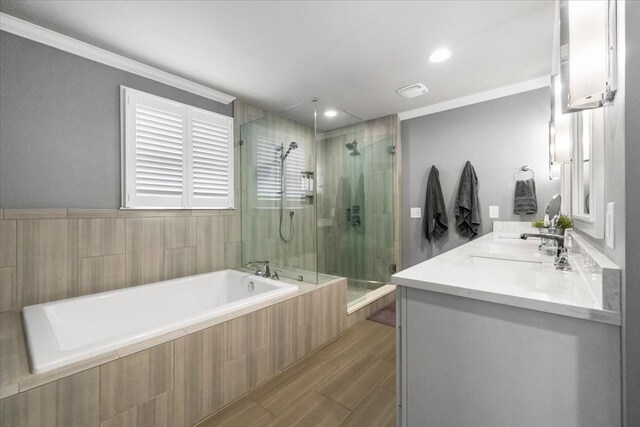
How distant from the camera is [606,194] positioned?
0.87 metres

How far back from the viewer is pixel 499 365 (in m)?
0.79

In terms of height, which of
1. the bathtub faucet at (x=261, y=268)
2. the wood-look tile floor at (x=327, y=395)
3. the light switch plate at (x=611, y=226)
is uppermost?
the light switch plate at (x=611, y=226)

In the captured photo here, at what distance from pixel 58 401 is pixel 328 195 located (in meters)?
2.30

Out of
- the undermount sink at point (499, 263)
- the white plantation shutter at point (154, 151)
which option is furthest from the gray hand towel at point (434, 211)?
the white plantation shutter at point (154, 151)

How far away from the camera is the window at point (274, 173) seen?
2775 millimetres

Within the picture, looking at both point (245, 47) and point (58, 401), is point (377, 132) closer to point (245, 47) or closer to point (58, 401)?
point (245, 47)

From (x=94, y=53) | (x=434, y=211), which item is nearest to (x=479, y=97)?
(x=434, y=211)

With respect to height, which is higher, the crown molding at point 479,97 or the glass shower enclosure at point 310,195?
the crown molding at point 479,97

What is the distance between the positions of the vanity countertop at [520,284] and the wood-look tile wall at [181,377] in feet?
3.71

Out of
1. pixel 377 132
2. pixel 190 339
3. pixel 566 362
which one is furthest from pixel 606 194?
pixel 377 132

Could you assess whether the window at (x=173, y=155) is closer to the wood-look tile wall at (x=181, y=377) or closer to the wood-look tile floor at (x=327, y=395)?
the wood-look tile wall at (x=181, y=377)

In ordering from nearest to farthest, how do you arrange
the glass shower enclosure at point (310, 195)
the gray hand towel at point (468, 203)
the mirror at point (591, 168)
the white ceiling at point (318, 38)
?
the mirror at point (591, 168)
the white ceiling at point (318, 38)
the glass shower enclosure at point (310, 195)
the gray hand towel at point (468, 203)

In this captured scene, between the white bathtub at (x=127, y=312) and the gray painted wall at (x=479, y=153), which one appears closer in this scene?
the white bathtub at (x=127, y=312)

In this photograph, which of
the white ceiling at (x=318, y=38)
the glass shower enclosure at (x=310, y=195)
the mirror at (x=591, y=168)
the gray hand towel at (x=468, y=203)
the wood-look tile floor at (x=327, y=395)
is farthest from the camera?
the gray hand towel at (x=468, y=203)
